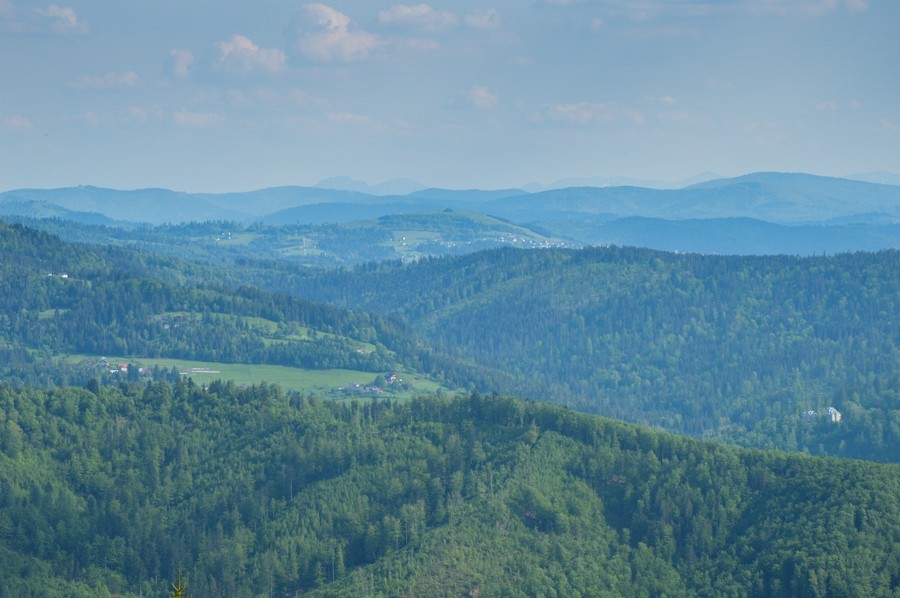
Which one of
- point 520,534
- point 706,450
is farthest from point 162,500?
point 706,450

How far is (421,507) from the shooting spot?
13012cm

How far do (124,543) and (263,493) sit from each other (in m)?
15.9

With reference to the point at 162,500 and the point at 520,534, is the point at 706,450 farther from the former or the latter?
the point at 162,500

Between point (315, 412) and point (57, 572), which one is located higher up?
point (315, 412)

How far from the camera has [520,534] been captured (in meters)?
125

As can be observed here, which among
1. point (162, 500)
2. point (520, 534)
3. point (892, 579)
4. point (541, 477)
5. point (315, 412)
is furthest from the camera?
→ point (315, 412)

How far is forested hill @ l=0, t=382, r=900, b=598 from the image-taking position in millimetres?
119188

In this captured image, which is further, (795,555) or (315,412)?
(315,412)

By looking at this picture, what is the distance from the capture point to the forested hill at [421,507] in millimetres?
119188

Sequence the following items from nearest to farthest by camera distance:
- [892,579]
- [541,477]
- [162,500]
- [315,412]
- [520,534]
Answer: [892,579] < [520,534] < [541,477] < [162,500] < [315,412]

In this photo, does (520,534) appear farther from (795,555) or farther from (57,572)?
(57,572)

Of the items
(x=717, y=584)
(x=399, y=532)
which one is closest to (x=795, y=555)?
(x=717, y=584)

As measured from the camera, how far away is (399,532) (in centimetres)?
12631

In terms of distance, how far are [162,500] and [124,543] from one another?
893 cm
